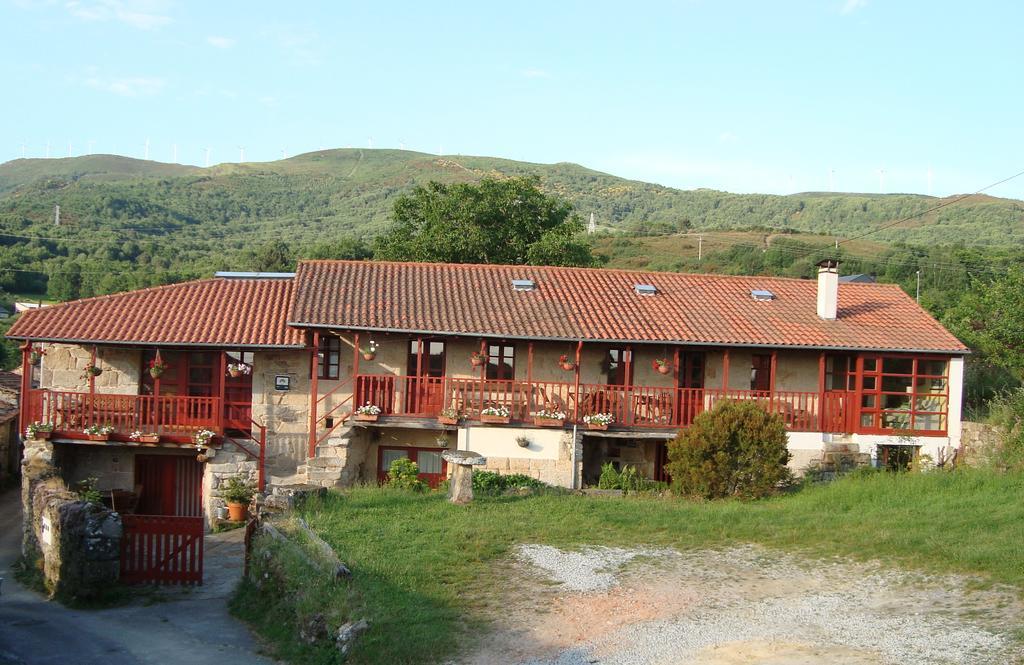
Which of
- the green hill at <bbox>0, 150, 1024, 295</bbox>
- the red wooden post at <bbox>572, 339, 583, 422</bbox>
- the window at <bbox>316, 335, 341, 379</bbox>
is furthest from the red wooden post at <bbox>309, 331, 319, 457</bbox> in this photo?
the green hill at <bbox>0, 150, 1024, 295</bbox>

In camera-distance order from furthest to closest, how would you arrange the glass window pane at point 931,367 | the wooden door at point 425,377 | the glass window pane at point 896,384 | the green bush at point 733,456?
the glass window pane at point 896,384 → the glass window pane at point 931,367 → the wooden door at point 425,377 → the green bush at point 733,456

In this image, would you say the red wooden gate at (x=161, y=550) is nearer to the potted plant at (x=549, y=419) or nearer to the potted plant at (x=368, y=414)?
the potted plant at (x=368, y=414)

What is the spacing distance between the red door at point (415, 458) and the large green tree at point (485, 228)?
1150 centimetres

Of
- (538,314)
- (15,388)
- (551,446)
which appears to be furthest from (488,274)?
(15,388)

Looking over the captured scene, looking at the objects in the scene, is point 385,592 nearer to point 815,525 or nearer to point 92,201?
point 815,525

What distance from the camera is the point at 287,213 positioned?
99875mm

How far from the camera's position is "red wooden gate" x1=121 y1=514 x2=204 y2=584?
14359 mm

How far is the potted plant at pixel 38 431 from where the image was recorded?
20109 mm

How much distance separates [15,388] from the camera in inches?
1178

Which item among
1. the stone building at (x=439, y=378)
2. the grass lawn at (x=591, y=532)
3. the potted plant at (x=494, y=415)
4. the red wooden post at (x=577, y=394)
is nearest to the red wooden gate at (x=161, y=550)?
the grass lawn at (x=591, y=532)

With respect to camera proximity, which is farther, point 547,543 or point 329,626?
point 547,543

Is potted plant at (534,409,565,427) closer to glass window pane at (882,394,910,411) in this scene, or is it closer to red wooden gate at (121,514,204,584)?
red wooden gate at (121,514,204,584)

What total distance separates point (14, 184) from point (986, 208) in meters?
112

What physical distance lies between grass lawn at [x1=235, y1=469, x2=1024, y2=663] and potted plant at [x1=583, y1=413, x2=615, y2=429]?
94.9 inches
